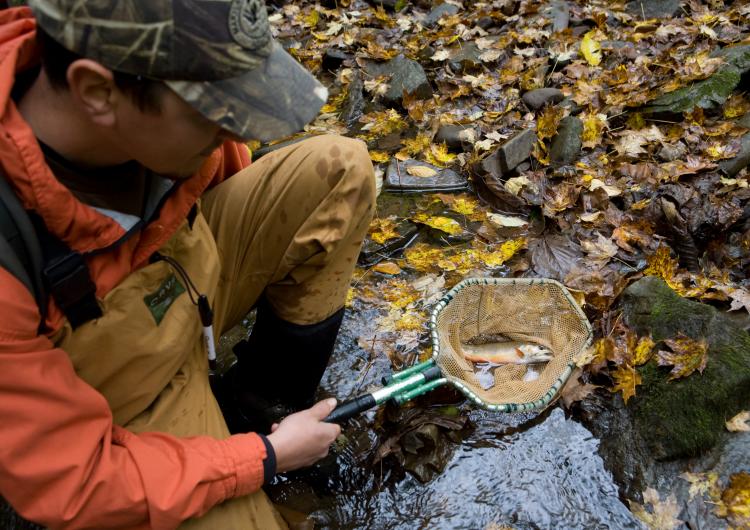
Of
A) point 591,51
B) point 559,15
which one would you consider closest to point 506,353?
point 591,51

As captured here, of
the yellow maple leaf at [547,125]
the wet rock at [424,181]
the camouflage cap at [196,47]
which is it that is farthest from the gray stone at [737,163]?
the camouflage cap at [196,47]

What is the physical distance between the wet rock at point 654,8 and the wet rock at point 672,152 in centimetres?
250

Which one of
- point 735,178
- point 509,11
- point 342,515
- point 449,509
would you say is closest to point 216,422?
point 342,515

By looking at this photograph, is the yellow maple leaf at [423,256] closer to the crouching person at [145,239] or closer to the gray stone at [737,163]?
the crouching person at [145,239]

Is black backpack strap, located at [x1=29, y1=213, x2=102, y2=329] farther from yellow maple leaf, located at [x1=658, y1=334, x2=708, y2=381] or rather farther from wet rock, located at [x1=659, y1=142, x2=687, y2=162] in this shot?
Answer: wet rock, located at [x1=659, y1=142, x2=687, y2=162]

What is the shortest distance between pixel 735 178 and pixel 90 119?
348cm

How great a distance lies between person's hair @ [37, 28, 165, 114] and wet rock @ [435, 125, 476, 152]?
3.12m

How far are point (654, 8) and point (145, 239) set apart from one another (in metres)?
5.77

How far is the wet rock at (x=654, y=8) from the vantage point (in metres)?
5.60

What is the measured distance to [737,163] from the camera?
3492 millimetres

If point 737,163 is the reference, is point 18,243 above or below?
above

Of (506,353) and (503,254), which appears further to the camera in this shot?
Result: (503,254)

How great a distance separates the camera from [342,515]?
2344 mm

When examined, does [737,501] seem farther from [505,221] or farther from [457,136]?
[457,136]
